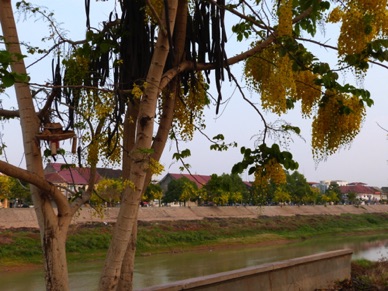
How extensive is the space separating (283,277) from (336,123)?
2.81 metres

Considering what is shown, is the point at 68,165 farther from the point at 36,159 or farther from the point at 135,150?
the point at 135,150

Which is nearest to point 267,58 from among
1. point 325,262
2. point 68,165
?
point 68,165

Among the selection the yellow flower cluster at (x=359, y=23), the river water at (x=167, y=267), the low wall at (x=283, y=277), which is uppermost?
the yellow flower cluster at (x=359, y=23)

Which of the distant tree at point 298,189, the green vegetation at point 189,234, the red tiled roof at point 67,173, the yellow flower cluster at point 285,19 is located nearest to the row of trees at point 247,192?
Answer: the distant tree at point 298,189

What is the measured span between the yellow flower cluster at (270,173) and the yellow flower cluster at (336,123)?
309 millimetres

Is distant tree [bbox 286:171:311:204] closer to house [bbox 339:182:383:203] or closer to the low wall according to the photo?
house [bbox 339:182:383:203]

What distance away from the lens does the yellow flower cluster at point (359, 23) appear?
4.29 meters

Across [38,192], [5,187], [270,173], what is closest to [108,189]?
[38,192]

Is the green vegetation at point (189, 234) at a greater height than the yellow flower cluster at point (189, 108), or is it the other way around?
the yellow flower cluster at point (189, 108)

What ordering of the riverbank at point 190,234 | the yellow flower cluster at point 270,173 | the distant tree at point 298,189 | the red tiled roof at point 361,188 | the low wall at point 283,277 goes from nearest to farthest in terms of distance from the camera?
the yellow flower cluster at point 270,173 < the low wall at point 283,277 < the riverbank at point 190,234 < the distant tree at point 298,189 < the red tiled roof at point 361,188

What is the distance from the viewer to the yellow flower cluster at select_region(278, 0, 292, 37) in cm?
442

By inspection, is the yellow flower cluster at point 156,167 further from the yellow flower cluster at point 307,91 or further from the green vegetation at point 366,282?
the green vegetation at point 366,282

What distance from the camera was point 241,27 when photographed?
202 inches

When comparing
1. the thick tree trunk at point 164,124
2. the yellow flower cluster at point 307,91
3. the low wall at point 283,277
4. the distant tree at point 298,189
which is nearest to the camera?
the thick tree trunk at point 164,124
